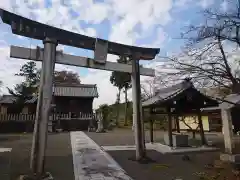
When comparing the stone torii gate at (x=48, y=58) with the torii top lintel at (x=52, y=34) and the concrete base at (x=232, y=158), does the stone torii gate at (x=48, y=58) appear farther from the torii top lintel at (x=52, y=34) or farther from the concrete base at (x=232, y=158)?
the concrete base at (x=232, y=158)

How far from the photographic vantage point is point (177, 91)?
10.8 meters

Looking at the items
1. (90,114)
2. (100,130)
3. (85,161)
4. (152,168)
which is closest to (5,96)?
(90,114)

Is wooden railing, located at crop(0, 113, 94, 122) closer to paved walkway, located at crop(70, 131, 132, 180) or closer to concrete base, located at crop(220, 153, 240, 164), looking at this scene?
paved walkway, located at crop(70, 131, 132, 180)

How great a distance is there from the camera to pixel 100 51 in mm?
7348

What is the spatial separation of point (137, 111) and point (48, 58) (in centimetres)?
362

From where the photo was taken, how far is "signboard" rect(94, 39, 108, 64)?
729 cm

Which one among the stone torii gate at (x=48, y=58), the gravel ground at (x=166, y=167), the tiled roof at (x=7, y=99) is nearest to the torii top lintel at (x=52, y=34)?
the stone torii gate at (x=48, y=58)

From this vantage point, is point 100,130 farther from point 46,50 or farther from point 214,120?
point 46,50

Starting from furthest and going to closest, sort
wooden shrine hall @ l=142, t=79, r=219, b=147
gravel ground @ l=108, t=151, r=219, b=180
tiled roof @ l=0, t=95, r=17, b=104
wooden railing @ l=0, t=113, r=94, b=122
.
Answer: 1. tiled roof @ l=0, t=95, r=17, b=104
2. wooden railing @ l=0, t=113, r=94, b=122
3. wooden shrine hall @ l=142, t=79, r=219, b=147
4. gravel ground @ l=108, t=151, r=219, b=180

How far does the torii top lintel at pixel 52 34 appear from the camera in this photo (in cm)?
593

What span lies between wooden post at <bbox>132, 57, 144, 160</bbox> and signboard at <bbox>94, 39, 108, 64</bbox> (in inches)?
52.1

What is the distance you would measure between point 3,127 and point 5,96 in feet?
35.3

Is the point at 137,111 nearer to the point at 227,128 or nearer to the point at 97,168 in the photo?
the point at 97,168

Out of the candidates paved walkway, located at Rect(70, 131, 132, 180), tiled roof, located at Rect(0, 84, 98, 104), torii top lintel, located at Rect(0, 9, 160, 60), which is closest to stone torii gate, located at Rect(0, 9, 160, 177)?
torii top lintel, located at Rect(0, 9, 160, 60)
